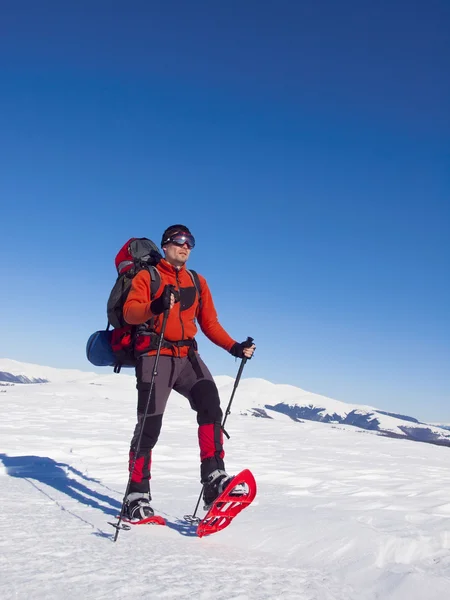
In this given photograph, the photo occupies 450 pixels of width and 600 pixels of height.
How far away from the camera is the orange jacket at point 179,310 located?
4445 millimetres

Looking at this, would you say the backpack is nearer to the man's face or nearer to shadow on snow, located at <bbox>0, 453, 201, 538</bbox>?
the man's face

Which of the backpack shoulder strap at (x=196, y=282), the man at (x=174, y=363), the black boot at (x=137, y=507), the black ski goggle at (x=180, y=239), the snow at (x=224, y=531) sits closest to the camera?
the snow at (x=224, y=531)

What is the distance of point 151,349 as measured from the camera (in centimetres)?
468

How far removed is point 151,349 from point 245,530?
1803 mm

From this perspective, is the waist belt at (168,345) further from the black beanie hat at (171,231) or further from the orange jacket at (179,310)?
the black beanie hat at (171,231)

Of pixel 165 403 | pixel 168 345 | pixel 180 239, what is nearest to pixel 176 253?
pixel 180 239

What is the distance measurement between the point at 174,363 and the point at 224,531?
1.57 m

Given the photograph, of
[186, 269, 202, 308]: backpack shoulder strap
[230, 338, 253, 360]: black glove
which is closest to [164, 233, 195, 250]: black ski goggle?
[186, 269, 202, 308]: backpack shoulder strap

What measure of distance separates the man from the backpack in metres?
0.05

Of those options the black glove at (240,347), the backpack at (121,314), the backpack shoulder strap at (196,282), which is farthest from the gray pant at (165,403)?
the backpack shoulder strap at (196,282)

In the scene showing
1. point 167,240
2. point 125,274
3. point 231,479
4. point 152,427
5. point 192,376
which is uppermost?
point 167,240

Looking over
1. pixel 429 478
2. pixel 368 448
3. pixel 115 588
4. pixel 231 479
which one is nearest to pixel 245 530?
pixel 231 479

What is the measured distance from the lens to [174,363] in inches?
189

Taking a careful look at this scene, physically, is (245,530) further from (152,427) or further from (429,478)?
(429,478)
